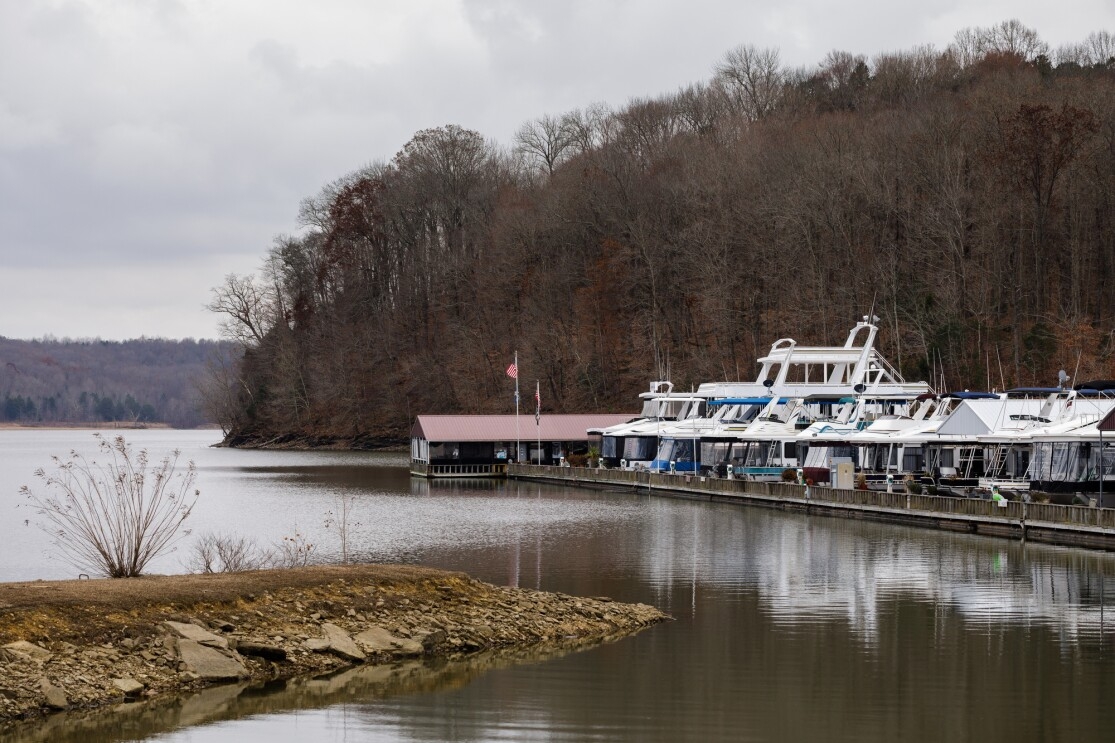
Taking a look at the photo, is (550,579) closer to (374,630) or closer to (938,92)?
(374,630)

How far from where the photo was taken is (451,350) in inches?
4390

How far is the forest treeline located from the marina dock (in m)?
16.8

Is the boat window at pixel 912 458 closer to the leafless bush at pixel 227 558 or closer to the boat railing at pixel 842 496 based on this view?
the boat railing at pixel 842 496

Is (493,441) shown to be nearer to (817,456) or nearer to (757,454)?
(757,454)

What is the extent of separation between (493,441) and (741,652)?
178ft

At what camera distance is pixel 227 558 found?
2925 centimetres

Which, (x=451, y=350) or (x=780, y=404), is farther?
(x=451, y=350)

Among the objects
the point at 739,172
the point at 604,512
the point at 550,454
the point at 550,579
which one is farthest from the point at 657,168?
the point at 550,579

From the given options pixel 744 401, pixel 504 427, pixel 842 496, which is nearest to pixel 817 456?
pixel 744 401

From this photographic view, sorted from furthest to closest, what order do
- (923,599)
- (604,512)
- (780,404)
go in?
1. (780,404)
2. (604,512)
3. (923,599)

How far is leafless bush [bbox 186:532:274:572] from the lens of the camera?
27.4 metres

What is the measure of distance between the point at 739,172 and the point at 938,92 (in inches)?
684

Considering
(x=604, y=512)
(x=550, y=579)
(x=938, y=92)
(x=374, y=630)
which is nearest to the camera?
(x=374, y=630)

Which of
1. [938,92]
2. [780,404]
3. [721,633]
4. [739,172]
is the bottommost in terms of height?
[721,633]
